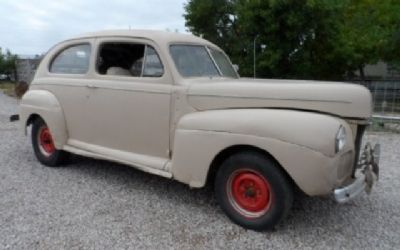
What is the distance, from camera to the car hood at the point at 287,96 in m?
3.48

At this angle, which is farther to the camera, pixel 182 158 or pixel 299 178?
pixel 182 158

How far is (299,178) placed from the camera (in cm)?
334

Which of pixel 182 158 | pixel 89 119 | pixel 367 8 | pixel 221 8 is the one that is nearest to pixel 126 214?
pixel 182 158

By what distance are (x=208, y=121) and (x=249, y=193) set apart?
0.78 meters

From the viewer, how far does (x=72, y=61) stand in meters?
5.36

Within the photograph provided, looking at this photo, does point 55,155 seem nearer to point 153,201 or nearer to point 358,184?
point 153,201

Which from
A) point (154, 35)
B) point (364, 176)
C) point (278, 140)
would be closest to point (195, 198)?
point (278, 140)

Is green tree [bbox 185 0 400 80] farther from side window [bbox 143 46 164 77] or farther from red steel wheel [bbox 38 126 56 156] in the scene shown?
side window [bbox 143 46 164 77]

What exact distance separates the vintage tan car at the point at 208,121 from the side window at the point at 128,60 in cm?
1

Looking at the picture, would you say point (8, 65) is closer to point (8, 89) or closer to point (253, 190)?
point (8, 89)

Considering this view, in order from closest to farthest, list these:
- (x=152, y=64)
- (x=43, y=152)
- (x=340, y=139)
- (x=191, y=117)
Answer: (x=340, y=139) < (x=191, y=117) < (x=152, y=64) < (x=43, y=152)

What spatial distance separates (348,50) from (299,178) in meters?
14.2

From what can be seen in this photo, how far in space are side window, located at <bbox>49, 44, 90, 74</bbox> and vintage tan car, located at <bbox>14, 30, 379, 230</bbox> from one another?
17 millimetres

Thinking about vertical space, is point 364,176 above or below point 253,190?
above
